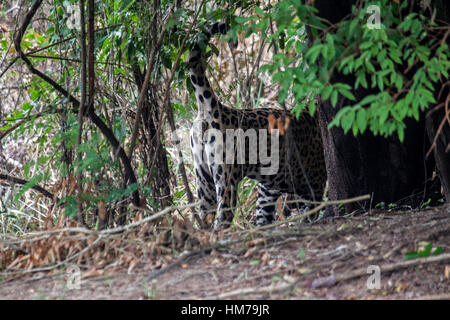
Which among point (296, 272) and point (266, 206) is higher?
point (266, 206)

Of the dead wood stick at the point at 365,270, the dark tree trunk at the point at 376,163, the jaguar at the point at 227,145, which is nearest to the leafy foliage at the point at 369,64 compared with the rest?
the dead wood stick at the point at 365,270

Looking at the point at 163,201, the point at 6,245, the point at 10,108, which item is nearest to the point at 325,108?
the point at 163,201

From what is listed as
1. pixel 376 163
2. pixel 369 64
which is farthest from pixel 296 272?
pixel 376 163

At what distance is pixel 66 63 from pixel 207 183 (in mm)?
1658

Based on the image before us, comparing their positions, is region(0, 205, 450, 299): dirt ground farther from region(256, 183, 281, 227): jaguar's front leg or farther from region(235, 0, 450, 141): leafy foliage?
region(256, 183, 281, 227): jaguar's front leg

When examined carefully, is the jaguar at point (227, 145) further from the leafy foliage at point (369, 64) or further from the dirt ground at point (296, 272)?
the leafy foliage at point (369, 64)

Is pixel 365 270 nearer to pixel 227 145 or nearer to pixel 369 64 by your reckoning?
pixel 369 64

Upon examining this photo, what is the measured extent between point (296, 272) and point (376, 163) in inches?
75.7

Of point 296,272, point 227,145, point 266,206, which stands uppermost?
point 227,145

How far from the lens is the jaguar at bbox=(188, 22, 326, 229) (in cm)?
536

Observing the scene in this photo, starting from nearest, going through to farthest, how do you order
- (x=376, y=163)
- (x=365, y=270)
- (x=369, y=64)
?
(x=369, y=64)
(x=365, y=270)
(x=376, y=163)

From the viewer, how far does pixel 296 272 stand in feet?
10.7

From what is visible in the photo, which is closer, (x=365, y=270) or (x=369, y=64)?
(x=369, y=64)
